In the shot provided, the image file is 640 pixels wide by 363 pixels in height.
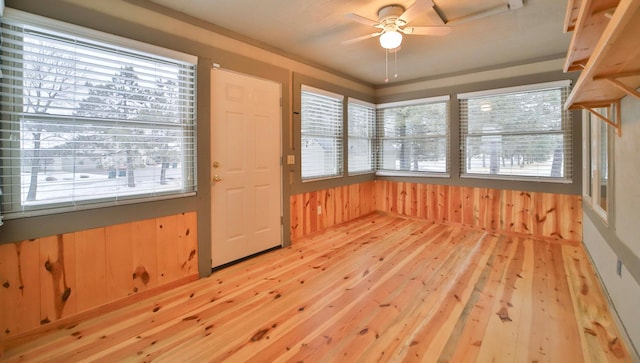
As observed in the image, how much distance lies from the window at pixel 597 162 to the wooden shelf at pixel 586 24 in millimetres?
1118

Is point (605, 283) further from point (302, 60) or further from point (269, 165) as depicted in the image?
point (302, 60)

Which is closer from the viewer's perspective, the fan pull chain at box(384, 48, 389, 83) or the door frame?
the door frame

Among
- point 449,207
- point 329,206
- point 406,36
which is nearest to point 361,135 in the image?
point 329,206

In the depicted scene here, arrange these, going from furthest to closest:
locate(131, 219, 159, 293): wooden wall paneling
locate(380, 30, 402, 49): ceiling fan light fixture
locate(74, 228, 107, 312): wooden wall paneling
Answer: locate(380, 30, 402, 49): ceiling fan light fixture < locate(131, 219, 159, 293): wooden wall paneling < locate(74, 228, 107, 312): wooden wall paneling

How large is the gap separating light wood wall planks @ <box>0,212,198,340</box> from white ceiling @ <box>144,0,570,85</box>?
2.02 meters

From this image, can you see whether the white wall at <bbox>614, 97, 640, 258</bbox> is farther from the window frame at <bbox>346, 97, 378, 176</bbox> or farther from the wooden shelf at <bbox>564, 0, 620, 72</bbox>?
the window frame at <bbox>346, 97, 378, 176</bbox>

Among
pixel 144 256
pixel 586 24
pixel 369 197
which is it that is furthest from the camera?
pixel 369 197

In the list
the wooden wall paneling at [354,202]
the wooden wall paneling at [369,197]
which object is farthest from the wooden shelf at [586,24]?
the wooden wall paneling at [369,197]

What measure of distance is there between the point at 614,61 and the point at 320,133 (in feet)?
11.3

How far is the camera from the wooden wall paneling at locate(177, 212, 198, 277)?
9.27ft

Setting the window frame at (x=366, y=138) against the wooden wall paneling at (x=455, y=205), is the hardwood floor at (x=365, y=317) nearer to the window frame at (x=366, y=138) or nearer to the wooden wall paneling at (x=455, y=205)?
the wooden wall paneling at (x=455, y=205)

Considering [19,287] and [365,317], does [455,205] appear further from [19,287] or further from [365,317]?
[19,287]

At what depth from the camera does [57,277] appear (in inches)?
84.7

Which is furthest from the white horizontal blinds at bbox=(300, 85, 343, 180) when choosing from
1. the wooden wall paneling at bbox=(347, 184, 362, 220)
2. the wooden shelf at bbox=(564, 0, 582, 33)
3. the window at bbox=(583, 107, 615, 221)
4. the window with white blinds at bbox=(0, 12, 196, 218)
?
the window at bbox=(583, 107, 615, 221)
